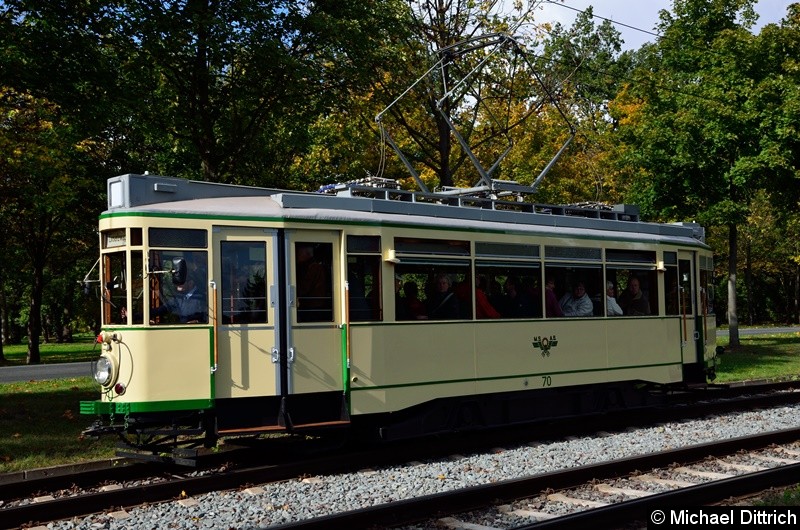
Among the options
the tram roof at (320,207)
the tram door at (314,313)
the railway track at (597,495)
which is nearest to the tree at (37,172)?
the tram roof at (320,207)

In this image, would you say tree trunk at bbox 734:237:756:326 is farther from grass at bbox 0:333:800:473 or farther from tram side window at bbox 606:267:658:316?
tram side window at bbox 606:267:658:316

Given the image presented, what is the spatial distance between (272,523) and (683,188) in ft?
68.2

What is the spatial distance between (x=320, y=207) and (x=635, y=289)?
586 cm

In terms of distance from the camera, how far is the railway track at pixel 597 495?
741 cm

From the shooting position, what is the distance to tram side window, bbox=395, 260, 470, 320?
11227mm

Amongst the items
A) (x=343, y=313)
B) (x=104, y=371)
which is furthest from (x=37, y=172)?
(x=343, y=313)

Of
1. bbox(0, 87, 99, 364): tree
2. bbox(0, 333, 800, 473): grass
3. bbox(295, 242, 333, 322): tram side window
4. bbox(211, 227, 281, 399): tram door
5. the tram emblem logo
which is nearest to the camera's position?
bbox(211, 227, 281, 399): tram door

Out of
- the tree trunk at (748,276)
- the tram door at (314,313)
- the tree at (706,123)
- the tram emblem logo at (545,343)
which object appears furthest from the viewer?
the tree trunk at (748,276)

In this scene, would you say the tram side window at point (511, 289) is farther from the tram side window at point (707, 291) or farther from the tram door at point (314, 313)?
the tram side window at point (707, 291)

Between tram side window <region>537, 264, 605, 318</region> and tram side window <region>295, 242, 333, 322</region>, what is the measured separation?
3639 mm

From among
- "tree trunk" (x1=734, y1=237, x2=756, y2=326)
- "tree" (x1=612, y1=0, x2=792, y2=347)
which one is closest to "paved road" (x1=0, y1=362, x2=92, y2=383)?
"tree" (x1=612, y1=0, x2=792, y2=347)

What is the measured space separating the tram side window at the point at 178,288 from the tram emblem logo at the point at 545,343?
4834 mm

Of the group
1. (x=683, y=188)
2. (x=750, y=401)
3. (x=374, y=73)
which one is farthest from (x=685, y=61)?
(x=750, y=401)

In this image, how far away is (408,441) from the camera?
41.1ft
